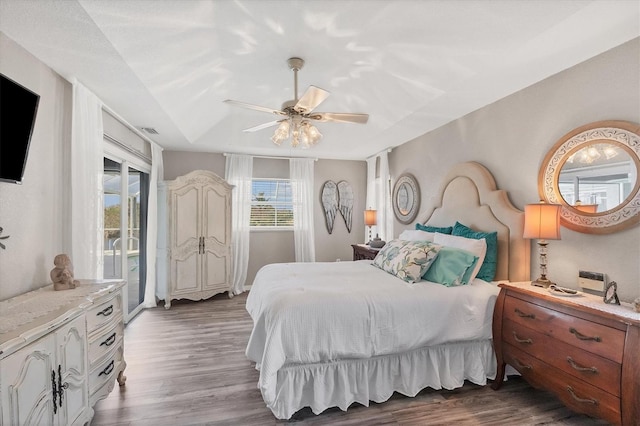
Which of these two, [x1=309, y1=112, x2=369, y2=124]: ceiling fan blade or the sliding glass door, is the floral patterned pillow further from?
the sliding glass door

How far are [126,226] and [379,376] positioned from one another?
3287 mm

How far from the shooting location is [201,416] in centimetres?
197

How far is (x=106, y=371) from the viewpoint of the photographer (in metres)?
1.98

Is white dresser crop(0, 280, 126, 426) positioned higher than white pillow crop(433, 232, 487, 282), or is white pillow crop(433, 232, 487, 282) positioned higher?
white pillow crop(433, 232, 487, 282)

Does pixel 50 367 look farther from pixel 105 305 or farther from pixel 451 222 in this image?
pixel 451 222

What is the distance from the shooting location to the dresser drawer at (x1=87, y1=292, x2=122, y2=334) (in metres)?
1.81

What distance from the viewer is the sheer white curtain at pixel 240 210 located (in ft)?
16.5

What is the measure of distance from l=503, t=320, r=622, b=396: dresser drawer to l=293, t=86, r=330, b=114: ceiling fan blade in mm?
2165

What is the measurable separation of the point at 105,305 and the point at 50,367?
0.60 m

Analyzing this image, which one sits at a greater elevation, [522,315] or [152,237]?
[152,237]

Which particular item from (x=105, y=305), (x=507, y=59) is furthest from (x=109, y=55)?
(x=507, y=59)

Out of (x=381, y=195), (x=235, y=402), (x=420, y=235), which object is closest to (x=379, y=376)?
(x=235, y=402)

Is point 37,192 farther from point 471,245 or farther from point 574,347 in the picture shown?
point 574,347

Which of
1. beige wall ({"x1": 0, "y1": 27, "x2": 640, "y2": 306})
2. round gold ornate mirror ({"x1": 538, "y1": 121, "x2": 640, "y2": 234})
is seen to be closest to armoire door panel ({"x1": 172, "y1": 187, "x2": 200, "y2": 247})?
beige wall ({"x1": 0, "y1": 27, "x2": 640, "y2": 306})
